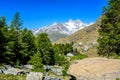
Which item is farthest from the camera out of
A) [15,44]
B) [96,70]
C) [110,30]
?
[15,44]

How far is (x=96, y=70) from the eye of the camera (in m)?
18.5

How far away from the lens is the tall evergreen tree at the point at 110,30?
36094mm

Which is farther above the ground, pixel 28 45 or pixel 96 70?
pixel 28 45

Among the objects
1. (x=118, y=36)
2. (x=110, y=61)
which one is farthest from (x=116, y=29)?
(x=110, y=61)

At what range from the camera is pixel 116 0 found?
123 ft

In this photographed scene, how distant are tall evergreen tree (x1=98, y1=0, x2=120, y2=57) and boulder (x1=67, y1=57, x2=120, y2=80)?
1626 centimetres

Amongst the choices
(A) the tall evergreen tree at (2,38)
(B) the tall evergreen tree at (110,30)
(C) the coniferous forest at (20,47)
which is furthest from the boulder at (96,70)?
(A) the tall evergreen tree at (2,38)

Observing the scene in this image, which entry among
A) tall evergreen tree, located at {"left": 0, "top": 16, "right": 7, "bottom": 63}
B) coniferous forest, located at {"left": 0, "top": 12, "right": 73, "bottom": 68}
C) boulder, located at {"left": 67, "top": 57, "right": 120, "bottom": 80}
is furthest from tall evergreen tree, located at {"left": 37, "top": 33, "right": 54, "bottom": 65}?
boulder, located at {"left": 67, "top": 57, "right": 120, "bottom": 80}

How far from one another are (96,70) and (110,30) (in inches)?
759

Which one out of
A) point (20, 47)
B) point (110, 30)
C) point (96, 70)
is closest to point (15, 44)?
point (20, 47)

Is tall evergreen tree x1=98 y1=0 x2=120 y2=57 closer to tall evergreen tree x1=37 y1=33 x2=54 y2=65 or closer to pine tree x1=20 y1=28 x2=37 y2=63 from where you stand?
pine tree x1=20 y1=28 x2=37 y2=63

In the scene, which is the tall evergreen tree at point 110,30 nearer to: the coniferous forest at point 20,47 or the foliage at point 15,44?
the coniferous forest at point 20,47

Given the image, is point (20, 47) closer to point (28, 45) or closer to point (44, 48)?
point (28, 45)

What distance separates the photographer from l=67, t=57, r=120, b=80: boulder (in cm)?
1781
